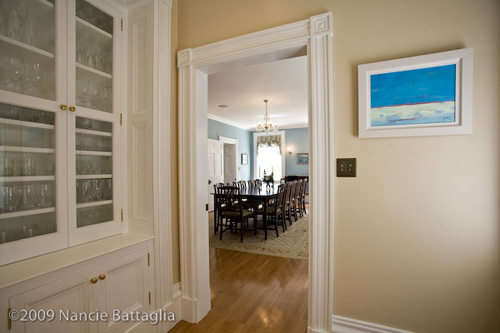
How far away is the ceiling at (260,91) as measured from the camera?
3832 millimetres

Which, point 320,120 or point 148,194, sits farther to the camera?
point 148,194

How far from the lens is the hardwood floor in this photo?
1916mm

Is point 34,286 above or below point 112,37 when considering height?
below

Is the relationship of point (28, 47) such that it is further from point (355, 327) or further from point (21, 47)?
point (355, 327)

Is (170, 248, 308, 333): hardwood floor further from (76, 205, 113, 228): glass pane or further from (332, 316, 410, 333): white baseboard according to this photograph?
(76, 205, 113, 228): glass pane

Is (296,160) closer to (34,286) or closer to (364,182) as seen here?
(364,182)

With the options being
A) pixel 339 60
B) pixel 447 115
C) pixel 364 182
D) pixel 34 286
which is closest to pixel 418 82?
pixel 447 115

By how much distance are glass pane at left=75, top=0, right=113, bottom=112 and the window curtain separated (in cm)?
782

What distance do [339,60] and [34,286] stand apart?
6.96ft

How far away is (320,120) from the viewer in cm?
154

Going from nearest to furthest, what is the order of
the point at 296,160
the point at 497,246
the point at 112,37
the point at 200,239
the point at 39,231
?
the point at 497,246 → the point at 39,231 → the point at 112,37 → the point at 200,239 → the point at 296,160

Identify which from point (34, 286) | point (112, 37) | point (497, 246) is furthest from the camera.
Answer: point (112, 37)

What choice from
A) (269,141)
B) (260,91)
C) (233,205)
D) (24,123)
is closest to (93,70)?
(24,123)

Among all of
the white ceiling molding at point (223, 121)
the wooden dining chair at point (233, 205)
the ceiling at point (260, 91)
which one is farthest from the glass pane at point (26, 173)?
the white ceiling molding at point (223, 121)
